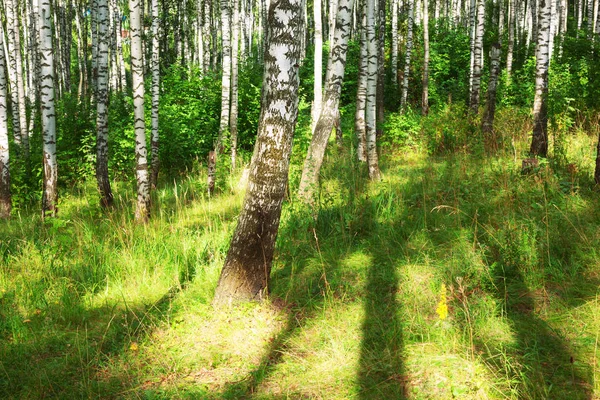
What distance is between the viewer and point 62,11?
21844 mm

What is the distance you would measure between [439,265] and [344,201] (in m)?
2.26

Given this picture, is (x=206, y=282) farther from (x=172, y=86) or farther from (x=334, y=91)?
(x=172, y=86)

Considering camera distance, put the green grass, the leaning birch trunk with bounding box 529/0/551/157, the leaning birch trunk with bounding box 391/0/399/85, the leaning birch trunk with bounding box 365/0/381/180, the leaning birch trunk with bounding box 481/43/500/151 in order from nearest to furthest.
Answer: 1. the green grass
2. the leaning birch trunk with bounding box 529/0/551/157
3. the leaning birch trunk with bounding box 365/0/381/180
4. the leaning birch trunk with bounding box 481/43/500/151
5. the leaning birch trunk with bounding box 391/0/399/85

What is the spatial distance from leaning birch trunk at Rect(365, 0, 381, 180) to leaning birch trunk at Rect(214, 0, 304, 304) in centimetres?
439

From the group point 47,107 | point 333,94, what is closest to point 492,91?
point 333,94

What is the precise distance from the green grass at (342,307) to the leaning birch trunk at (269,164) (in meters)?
0.29

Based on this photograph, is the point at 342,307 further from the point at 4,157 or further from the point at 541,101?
the point at 4,157

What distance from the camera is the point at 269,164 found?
3.94 meters

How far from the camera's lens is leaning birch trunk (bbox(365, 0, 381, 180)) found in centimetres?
815

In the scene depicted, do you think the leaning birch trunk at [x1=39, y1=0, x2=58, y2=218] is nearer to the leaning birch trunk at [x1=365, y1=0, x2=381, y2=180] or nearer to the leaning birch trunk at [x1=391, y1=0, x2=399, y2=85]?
the leaning birch trunk at [x1=365, y1=0, x2=381, y2=180]

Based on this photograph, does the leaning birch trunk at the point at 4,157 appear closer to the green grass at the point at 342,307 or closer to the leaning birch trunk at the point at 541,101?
the green grass at the point at 342,307

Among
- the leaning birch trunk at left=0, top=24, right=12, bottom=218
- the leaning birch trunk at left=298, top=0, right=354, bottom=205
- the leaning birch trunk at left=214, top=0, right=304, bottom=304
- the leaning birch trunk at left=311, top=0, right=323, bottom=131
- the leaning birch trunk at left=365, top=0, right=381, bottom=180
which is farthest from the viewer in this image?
the leaning birch trunk at left=311, top=0, right=323, bottom=131

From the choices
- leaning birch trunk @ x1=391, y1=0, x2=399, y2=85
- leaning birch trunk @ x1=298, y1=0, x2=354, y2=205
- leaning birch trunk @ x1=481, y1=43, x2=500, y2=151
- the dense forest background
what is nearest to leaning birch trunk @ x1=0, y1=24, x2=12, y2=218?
the dense forest background

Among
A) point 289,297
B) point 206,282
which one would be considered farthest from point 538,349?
point 206,282
